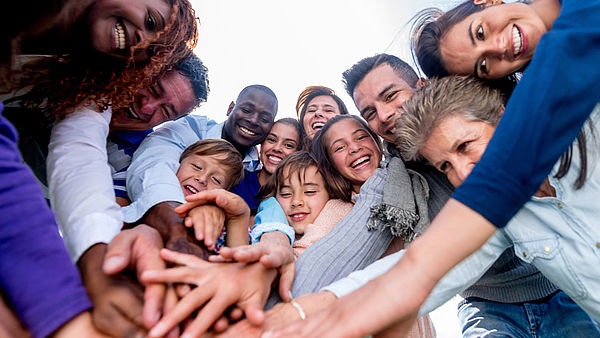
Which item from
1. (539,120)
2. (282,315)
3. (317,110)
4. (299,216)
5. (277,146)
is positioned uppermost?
(539,120)

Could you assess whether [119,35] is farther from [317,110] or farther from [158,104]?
[317,110]

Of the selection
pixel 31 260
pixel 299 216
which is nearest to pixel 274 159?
pixel 299 216

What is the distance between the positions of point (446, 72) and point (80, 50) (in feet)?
5.64

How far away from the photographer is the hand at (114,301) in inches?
29.9

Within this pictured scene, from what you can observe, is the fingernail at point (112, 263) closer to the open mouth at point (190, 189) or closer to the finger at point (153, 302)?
the finger at point (153, 302)

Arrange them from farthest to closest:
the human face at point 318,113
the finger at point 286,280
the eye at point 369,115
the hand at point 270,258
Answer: the human face at point 318,113 → the eye at point 369,115 → the finger at point 286,280 → the hand at point 270,258

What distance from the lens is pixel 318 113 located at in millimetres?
3090

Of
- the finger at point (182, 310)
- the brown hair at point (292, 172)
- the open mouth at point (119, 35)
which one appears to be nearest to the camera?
the finger at point (182, 310)

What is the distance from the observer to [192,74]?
2.31 meters

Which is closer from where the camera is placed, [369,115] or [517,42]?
[517,42]

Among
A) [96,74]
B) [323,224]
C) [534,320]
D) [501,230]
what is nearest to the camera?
[501,230]

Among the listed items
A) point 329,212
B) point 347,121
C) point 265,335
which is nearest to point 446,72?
point 347,121

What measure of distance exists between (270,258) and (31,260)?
61 cm

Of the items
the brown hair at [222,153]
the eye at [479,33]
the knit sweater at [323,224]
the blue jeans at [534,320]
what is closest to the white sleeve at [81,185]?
the brown hair at [222,153]
